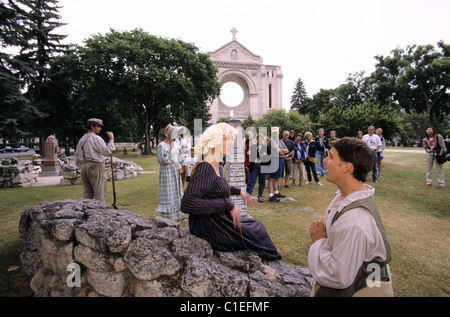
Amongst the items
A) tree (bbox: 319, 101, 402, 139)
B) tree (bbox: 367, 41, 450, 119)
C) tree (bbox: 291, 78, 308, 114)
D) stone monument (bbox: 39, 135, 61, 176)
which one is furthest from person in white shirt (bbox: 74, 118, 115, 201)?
tree (bbox: 291, 78, 308, 114)

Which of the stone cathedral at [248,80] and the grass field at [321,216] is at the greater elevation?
the stone cathedral at [248,80]

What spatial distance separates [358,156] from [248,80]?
56.8 meters

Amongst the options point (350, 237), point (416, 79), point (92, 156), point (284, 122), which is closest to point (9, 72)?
point (92, 156)

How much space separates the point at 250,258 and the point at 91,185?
4577mm

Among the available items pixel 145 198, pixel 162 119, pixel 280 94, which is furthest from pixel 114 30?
pixel 280 94

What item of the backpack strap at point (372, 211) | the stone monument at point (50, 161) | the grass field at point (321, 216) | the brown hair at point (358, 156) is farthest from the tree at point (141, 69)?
the backpack strap at point (372, 211)

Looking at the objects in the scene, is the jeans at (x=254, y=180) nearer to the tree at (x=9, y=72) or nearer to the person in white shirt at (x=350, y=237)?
the person in white shirt at (x=350, y=237)

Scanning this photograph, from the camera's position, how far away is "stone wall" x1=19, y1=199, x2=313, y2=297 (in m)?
2.06

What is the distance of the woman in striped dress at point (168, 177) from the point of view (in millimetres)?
5457

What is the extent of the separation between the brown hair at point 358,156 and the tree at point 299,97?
67.7 metres

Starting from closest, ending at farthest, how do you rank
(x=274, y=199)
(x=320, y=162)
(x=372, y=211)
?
(x=372, y=211) → (x=274, y=199) → (x=320, y=162)

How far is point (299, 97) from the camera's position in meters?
65.7

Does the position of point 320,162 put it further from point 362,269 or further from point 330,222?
point 362,269
